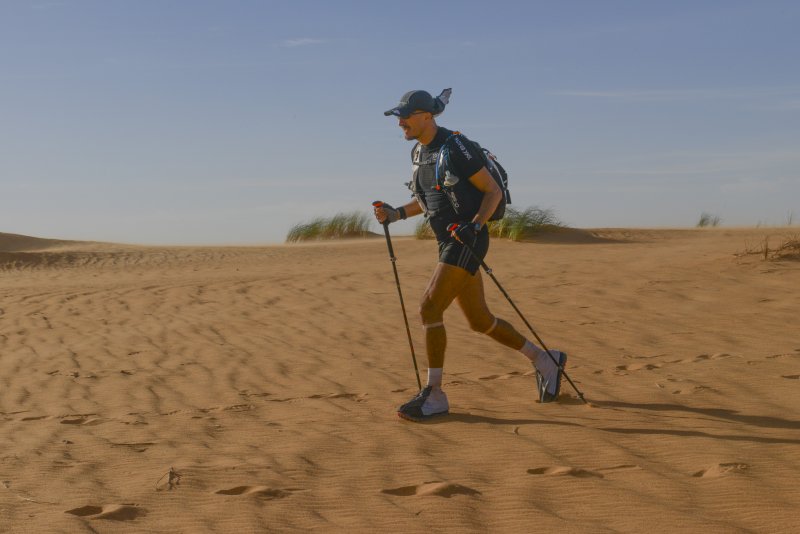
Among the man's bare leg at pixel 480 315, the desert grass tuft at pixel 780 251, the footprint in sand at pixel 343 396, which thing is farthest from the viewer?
the desert grass tuft at pixel 780 251

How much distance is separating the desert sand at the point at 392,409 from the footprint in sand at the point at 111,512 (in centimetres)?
2

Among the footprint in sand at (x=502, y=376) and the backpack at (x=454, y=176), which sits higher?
the backpack at (x=454, y=176)

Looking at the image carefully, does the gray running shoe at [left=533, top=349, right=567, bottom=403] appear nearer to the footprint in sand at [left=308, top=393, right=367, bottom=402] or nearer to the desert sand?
the desert sand

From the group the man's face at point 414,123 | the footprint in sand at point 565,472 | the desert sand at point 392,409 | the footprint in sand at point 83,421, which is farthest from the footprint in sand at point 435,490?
the footprint in sand at point 83,421

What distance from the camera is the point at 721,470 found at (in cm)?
478

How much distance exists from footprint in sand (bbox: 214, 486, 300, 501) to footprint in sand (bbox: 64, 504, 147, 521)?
1.31 feet

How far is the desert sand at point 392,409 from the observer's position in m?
4.43

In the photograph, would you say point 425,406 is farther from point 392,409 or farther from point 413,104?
point 413,104

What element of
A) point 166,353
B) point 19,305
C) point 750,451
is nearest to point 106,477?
point 750,451

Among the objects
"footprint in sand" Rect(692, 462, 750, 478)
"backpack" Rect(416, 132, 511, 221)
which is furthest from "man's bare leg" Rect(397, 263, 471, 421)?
"footprint in sand" Rect(692, 462, 750, 478)

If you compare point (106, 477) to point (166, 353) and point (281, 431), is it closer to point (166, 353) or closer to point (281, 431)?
point (281, 431)

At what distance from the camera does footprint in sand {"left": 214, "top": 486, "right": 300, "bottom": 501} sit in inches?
184

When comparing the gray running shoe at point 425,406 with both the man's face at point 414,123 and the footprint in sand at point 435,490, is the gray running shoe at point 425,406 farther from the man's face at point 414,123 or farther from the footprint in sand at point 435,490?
the man's face at point 414,123

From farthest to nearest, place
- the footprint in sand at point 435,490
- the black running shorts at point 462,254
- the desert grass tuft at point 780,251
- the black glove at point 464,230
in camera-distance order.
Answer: the desert grass tuft at point 780,251
the black running shorts at point 462,254
the black glove at point 464,230
the footprint in sand at point 435,490
